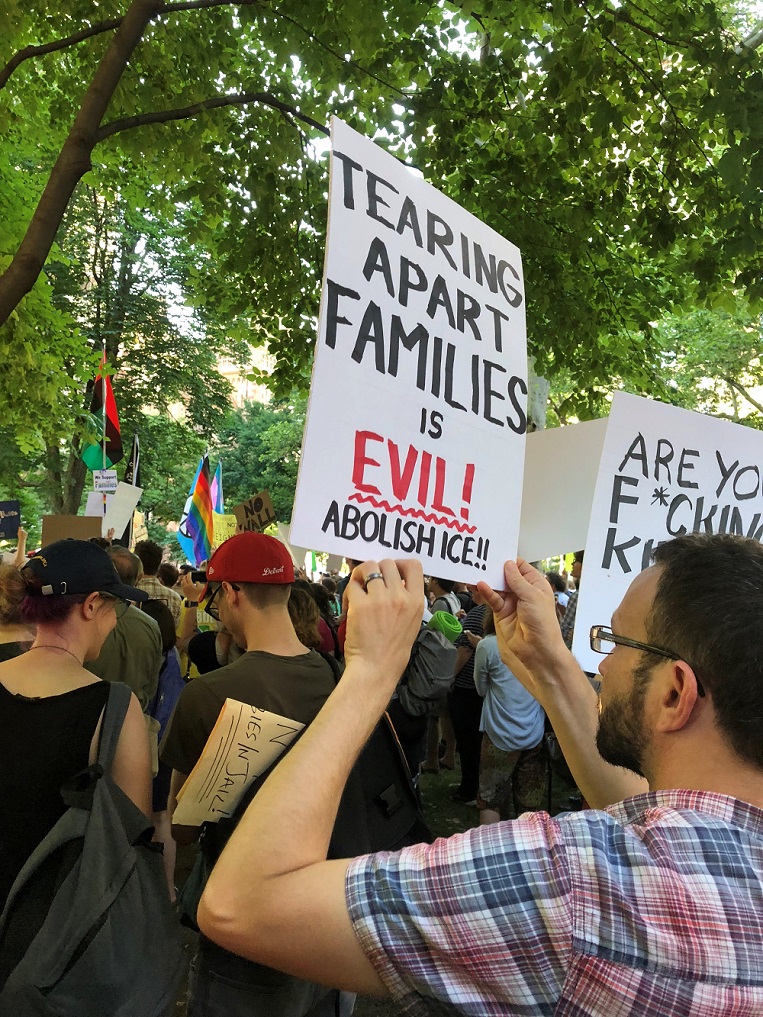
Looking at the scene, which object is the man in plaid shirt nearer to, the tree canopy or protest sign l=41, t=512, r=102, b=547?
the tree canopy

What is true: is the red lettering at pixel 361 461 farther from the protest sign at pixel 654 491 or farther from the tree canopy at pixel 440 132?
the tree canopy at pixel 440 132

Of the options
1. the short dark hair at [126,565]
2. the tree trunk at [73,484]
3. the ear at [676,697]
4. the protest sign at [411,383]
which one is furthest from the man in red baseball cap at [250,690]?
the tree trunk at [73,484]

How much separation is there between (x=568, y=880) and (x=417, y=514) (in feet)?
2.85

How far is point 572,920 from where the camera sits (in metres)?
0.94

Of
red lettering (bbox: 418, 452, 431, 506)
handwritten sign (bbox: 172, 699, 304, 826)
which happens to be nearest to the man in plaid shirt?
red lettering (bbox: 418, 452, 431, 506)

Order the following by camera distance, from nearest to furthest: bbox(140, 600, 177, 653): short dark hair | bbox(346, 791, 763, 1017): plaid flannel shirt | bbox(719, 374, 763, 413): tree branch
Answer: bbox(346, 791, 763, 1017): plaid flannel shirt < bbox(140, 600, 177, 653): short dark hair < bbox(719, 374, 763, 413): tree branch

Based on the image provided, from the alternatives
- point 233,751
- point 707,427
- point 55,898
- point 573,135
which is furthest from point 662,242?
point 55,898

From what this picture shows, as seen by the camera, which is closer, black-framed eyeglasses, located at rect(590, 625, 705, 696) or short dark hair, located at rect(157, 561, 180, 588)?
black-framed eyeglasses, located at rect(590, 625, 705, 696)

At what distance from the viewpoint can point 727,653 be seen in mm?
1141

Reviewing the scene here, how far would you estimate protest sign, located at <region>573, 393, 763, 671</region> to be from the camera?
2.16 metres

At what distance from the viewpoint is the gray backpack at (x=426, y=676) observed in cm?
411

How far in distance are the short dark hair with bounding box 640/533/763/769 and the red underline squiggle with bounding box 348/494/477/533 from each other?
53 cm

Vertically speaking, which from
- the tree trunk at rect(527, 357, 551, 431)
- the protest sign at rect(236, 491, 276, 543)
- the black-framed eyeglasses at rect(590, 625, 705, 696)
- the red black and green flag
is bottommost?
the black-framed eyeglasses at rect(590, 625, 705, 696)

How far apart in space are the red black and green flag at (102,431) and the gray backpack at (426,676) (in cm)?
814
